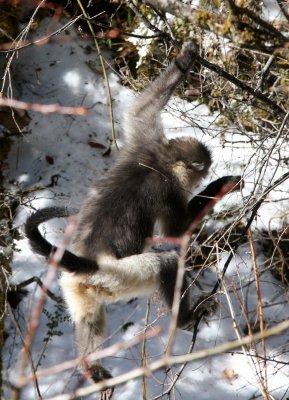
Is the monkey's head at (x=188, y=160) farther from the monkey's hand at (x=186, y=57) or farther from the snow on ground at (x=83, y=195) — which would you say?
the monkey's hand at (x=186, y=57)

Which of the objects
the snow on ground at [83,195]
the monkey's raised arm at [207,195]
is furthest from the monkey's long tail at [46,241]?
the monkey's raised arm at [207,195]

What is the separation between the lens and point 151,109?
4.11m

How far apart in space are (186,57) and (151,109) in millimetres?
550

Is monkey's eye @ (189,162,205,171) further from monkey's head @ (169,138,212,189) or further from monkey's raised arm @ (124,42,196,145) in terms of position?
monkey's raised arm @ (124,42,196,145)

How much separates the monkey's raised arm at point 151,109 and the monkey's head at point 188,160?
191mm

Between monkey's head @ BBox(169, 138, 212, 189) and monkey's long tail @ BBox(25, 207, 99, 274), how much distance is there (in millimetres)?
967

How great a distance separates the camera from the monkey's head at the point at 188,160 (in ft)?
13.0

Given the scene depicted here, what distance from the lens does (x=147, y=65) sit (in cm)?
526

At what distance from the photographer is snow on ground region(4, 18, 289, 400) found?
422 cm

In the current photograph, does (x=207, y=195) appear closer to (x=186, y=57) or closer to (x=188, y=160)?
(x=188, y=160)

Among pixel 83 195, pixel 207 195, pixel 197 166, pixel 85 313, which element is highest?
pixel 197 166

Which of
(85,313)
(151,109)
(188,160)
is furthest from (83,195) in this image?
(85,313)

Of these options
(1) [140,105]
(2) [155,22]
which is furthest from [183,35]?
(1) [140,105]

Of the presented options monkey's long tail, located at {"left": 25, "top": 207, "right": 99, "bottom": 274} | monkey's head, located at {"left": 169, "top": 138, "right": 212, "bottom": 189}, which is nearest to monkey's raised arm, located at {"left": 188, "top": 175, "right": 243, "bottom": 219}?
monkey's head, located at {"left": 169, "top": 138, "right": 212, "bottom": 189}
